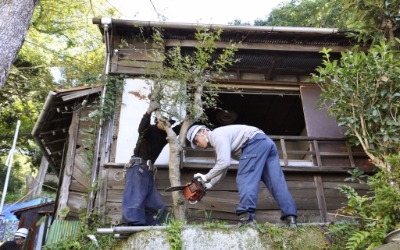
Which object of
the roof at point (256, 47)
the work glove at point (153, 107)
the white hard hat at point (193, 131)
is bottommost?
the white hard hat at point (193, 131)

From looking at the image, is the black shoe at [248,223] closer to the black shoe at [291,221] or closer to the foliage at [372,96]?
the black shoe at [291,221]

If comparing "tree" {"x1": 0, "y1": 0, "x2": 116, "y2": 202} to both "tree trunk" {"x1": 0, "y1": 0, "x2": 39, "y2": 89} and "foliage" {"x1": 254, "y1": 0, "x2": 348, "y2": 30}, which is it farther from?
"tree trunk" {"x1": 0, "y1": 0, "x2": 39, "y2": 89}

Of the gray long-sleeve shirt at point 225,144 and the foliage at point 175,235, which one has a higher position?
the gray long-sleeve shirt at point 225,144

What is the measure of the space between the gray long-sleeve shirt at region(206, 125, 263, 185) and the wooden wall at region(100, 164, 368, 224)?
4.82 ft

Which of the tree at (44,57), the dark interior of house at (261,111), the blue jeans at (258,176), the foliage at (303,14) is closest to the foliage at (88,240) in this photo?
the blue jeans at (258,176)

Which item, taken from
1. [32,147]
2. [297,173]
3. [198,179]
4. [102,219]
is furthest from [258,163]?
[32,147]

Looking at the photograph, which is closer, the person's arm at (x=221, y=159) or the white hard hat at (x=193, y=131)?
the person's arm at (x=221, y=159)

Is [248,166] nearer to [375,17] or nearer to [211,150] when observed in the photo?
[211,150]

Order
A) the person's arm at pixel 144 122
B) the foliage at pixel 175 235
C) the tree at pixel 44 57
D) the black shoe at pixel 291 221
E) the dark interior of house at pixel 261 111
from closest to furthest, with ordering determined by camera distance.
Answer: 1. the foliage at pixel 175 235
2. the black shoe at pixel 291 221
3. the person's arm at pixel 144 122
4. the dark interior of house at pixel 261 111
5. the tree at pixel 44 57

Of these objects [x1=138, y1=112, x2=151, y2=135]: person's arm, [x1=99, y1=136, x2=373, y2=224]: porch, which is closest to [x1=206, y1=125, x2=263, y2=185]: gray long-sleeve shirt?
[x1=138, y1=112, x2=151, y2=135]: person's arm

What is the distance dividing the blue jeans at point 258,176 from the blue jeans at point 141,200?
1.29 meters

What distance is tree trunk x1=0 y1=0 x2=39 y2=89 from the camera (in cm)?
434

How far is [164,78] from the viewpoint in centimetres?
587

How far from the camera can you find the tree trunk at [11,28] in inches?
171
